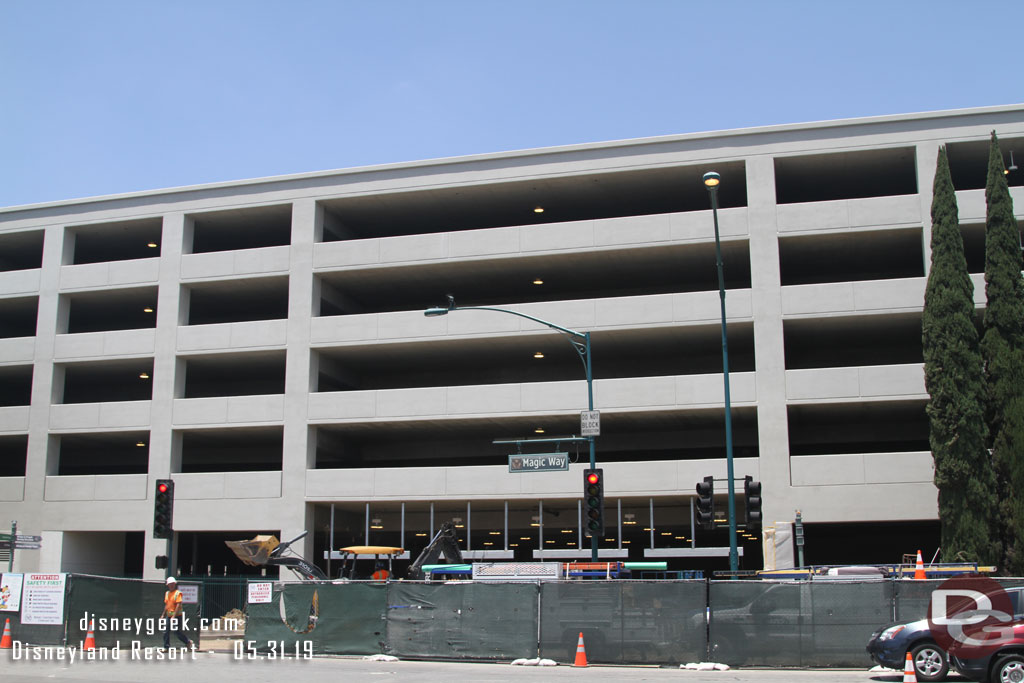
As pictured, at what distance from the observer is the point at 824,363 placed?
41.1m

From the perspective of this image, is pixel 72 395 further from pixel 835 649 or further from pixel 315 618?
pixel 835 649

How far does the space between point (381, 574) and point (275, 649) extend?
8881 millimetres

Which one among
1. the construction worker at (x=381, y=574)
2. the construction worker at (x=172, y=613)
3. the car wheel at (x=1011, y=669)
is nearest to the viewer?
the car wheel at (x=1011, y=669)

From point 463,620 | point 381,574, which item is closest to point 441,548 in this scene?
point 381,574

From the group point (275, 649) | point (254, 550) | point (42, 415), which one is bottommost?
point (275, 649)

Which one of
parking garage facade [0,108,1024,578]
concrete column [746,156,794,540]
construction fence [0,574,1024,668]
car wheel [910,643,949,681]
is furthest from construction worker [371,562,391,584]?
concrete column [746,156,794,540]

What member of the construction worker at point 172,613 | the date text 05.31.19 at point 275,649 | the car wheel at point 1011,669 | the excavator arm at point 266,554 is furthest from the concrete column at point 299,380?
the car wheel at point 1011,669

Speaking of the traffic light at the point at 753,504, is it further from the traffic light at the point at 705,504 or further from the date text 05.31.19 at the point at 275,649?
the date text 05.31.19 at the point at 275,649

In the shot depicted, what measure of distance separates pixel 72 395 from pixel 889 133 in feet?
130

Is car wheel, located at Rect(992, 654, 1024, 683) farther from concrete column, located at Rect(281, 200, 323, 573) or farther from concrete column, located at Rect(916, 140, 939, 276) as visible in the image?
concrete column, located at Rect(281, 200, 323, 573)

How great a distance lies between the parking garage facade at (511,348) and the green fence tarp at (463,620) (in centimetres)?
1548

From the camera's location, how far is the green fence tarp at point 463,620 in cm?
2114

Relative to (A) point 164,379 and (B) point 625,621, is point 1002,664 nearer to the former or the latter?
(B) point 625,621

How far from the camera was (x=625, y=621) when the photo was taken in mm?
20500
